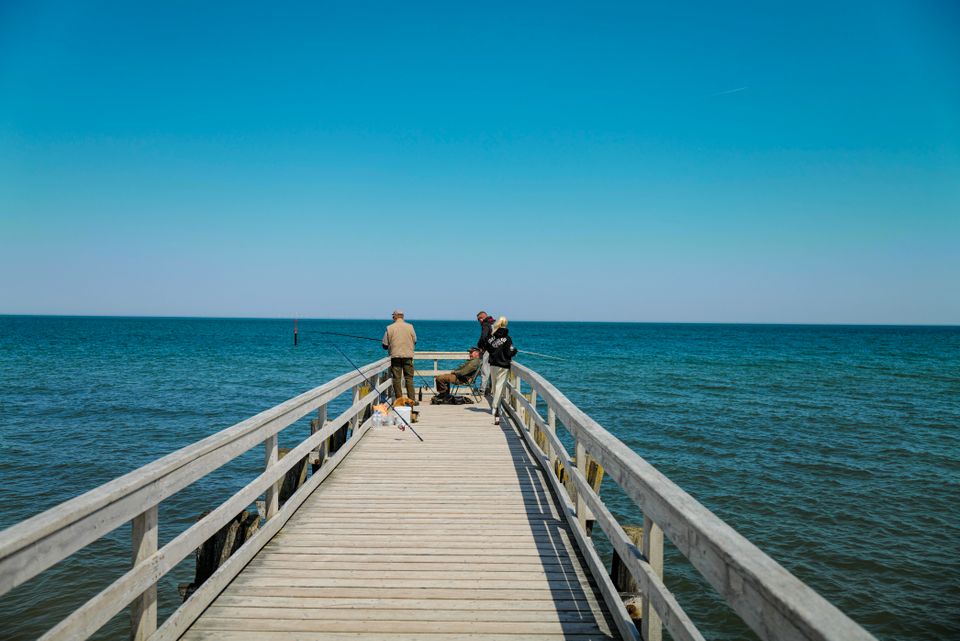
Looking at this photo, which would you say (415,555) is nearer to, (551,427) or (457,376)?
(551,427)

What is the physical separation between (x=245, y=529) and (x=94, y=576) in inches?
153

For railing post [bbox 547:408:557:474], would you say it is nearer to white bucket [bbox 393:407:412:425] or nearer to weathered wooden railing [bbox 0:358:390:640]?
weathered wooden railing [bbox 0:358:390:640]

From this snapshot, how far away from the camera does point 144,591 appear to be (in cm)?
259

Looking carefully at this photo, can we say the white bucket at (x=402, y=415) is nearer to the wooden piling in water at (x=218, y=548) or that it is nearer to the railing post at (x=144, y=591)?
the wooden piling in water at (x=218, y=548)

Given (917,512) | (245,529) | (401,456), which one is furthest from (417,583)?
(917,512)

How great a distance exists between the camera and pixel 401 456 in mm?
7301

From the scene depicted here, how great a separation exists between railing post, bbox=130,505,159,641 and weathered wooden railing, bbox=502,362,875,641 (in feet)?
7.71

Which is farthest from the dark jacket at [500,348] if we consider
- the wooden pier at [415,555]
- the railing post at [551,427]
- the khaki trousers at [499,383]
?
the wooden pier at [415,555]

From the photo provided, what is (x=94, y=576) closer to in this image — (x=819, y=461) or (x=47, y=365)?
(x=819, y=461)

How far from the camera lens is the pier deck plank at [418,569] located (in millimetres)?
3117

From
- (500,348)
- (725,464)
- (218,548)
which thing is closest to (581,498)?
(218,548)

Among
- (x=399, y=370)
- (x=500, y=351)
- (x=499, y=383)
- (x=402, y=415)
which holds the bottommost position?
(x=402, y=415)

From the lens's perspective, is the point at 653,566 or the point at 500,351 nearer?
the point at 653,566

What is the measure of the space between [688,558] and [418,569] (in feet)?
7.95
